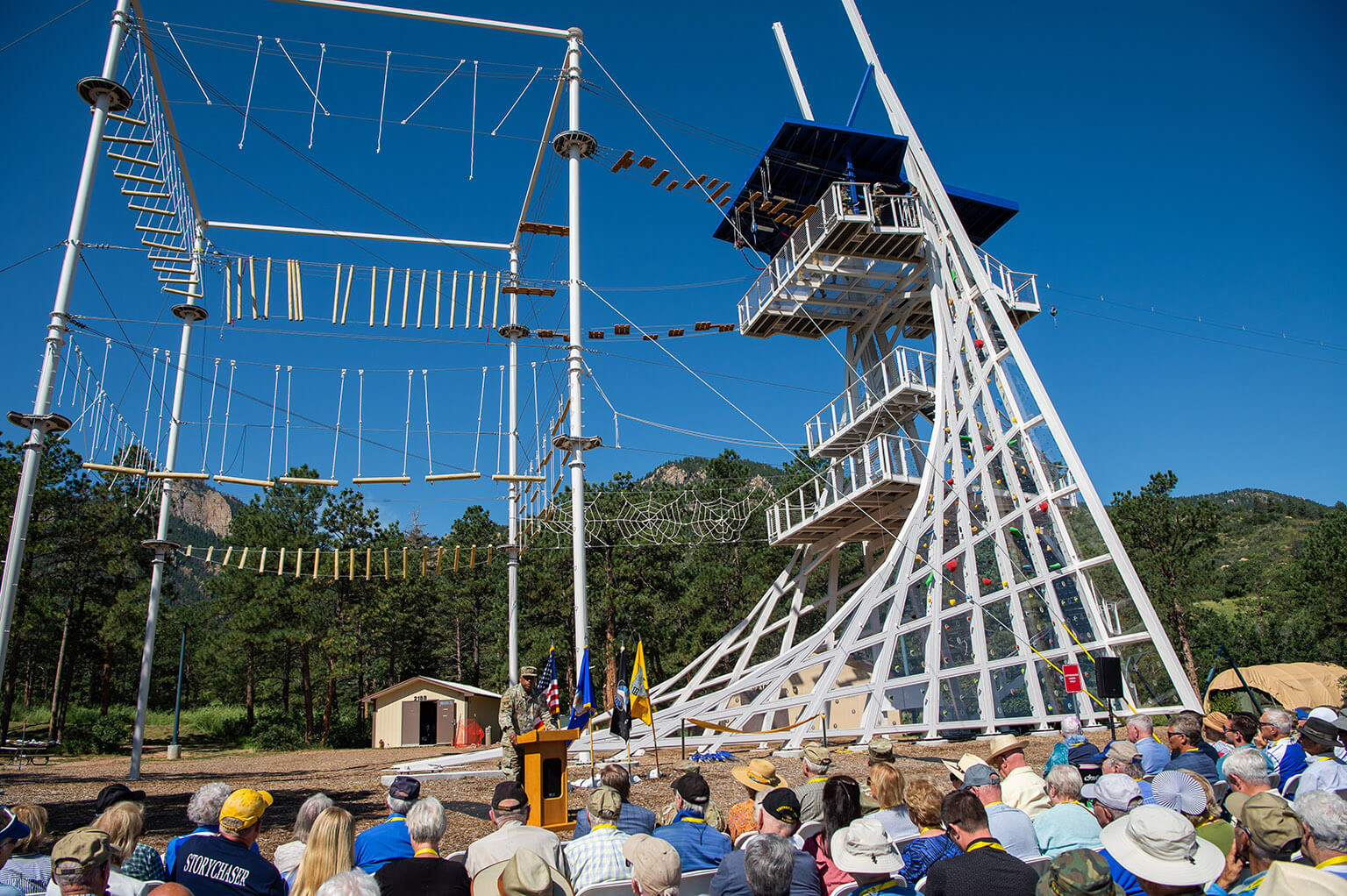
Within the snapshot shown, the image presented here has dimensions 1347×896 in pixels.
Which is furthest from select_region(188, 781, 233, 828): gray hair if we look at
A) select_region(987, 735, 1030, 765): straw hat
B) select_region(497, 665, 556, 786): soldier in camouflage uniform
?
select_region(497, 665, 556, 786): soldier in camouflage uniform

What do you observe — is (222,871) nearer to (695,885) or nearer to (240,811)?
(240,811)

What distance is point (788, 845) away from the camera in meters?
3.72

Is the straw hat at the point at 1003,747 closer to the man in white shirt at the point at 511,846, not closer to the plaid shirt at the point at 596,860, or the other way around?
the plaid shirt at the point at 596,860

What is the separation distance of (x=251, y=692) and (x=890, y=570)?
1707 inches

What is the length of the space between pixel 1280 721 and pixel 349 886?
7.72 m

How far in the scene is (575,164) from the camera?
1544 centimetres

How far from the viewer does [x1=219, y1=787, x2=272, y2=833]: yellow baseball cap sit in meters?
4.14

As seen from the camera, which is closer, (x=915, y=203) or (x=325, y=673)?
(x=915, y=203)

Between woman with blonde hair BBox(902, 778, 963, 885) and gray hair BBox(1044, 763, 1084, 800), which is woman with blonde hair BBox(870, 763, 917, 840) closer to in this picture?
woman with blonde hair BBox(902, 778, 963, 885)

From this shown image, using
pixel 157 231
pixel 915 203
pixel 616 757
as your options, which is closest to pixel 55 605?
pixel 157 231

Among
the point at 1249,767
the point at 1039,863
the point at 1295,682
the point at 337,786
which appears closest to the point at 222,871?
Result: the point at 1039,863

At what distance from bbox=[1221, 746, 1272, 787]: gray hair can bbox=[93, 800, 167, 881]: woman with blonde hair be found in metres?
6.04

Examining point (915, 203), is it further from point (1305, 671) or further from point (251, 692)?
point (251, 692)

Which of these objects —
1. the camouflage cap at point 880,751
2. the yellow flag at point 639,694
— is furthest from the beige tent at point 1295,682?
Result: the camouflage cap at point 880,751
